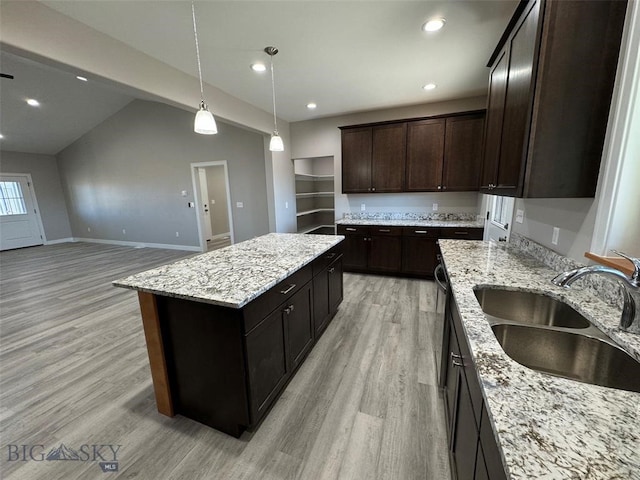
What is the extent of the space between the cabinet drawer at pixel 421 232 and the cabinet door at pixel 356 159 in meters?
0.93

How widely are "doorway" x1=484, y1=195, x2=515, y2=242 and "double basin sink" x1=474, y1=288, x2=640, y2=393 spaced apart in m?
1.82

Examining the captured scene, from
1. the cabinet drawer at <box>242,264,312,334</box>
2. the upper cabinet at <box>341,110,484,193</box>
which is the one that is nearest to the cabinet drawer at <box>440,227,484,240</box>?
the upper cabinet at <box>341,110,484,193</box>

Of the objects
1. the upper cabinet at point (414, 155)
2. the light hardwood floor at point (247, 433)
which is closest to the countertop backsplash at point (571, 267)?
the light hardwood floor at point (247, 433)

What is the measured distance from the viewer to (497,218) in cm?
326

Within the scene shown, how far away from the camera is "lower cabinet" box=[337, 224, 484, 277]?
378 centimetres

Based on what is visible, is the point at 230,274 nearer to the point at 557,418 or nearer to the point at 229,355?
the point at 229,355

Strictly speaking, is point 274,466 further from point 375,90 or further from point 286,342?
point 375,90

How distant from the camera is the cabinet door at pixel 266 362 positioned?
1.45m

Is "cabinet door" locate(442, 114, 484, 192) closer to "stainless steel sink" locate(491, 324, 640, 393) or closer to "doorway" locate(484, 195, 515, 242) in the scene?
"doorway" locate(484, 195, 515, 242)

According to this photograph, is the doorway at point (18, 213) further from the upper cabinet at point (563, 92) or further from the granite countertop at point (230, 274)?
the upper cabinet at point (563, 92)

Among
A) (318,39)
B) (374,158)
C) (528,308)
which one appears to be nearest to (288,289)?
Result: (528,308)

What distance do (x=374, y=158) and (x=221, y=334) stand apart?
3.59m

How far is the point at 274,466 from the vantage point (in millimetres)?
1369

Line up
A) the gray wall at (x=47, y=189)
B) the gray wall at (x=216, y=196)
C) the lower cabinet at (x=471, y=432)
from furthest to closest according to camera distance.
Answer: the gray wall at (x=216, y=196) < the gray wall at (x=47, y=189) < the lower cabinet at (x=471, y=432)
